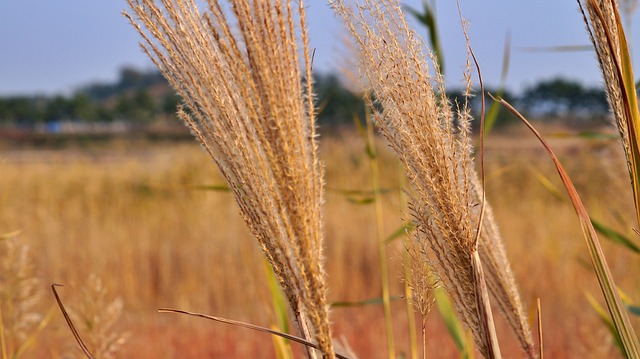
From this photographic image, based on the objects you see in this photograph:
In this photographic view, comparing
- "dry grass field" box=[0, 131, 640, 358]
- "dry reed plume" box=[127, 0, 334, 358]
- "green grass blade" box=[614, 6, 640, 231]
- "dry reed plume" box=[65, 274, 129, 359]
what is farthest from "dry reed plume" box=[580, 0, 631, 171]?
"dry grass field" box=[0, 131, 640, 358]

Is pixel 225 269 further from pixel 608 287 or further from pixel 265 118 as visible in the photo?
pixel 265 118

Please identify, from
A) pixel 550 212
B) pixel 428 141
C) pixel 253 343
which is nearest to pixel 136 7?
pixel 428 141

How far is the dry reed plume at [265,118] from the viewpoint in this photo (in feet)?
2.17

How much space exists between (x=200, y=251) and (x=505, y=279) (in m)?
6.09

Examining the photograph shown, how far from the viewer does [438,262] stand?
812 millimetres

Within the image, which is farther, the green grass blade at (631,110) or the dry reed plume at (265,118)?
the green grass blade at (631,110)

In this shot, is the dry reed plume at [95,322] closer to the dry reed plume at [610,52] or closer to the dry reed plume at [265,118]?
the dry reed plume at [265,118]

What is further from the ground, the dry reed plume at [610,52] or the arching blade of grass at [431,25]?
the arching blade of grass at [431,25]

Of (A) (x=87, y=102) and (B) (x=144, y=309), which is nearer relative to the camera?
(B) (x=144, y=309)

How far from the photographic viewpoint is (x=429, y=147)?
763 millimetres

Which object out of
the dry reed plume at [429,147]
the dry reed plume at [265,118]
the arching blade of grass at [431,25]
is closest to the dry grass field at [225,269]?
the arching blade of grass at [431,25]

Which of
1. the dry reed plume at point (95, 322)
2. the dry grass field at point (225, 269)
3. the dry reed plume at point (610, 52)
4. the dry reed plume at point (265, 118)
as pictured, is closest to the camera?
the dry reed plume at point (265, 118)

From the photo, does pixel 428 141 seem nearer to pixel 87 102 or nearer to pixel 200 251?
pixel 200 251

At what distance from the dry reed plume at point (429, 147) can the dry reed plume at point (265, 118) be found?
122mm
